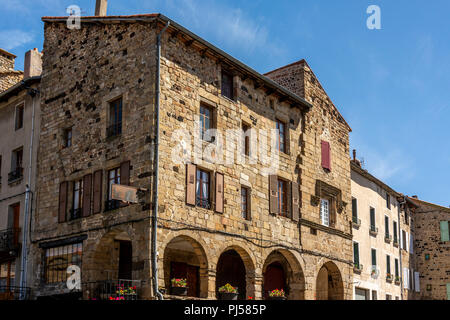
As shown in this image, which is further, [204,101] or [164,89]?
[204,101]

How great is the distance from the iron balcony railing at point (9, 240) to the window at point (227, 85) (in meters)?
8.68

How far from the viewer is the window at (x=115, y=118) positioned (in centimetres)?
1875

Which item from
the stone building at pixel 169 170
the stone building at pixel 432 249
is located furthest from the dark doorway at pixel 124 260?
the stone building at pixel 432 249

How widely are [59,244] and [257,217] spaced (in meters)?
6.57

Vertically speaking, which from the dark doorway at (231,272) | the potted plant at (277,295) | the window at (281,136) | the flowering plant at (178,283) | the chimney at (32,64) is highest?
the chimney at (32,64)

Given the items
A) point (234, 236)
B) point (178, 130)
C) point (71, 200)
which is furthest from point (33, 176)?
point (234, 236)

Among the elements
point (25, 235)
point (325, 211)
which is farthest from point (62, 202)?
point (325, 211)

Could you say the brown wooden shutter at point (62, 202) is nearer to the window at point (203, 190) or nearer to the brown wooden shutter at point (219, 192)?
the window at point (203, 190)

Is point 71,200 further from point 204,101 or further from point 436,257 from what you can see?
point 436,257

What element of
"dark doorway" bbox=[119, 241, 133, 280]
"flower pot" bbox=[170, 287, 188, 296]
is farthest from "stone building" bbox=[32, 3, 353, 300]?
"flower pot" bbox=[170, 287, 188, 296]

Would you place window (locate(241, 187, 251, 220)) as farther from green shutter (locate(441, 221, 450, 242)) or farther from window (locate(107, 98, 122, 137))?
green shutter (locate(441, 221, 450, 242))

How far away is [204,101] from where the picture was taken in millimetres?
19500

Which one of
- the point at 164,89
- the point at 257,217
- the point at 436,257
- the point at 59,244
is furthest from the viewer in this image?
the point at 436,257

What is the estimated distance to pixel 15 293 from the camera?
20312mm
